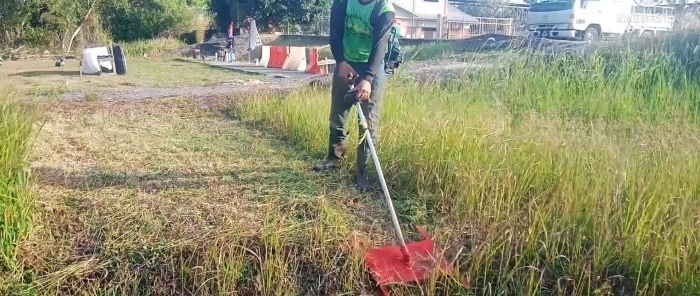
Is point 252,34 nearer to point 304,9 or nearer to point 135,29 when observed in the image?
point 304,9

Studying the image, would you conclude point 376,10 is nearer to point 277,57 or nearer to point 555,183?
point 555,183

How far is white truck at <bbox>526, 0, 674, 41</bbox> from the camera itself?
17641 millimetres

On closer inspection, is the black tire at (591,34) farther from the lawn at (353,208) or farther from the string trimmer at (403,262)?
the string trimmer at (403,262)

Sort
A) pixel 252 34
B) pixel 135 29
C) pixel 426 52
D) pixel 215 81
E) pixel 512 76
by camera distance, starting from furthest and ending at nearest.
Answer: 1. pixel 135 29
2. pixel 252 34
3. pixel 426 52
4. pixel 215 81
5. pixel 512 76

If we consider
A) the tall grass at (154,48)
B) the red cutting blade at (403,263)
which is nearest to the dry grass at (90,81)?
the red cutting blade at (403,263)

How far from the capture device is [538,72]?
6.36 m

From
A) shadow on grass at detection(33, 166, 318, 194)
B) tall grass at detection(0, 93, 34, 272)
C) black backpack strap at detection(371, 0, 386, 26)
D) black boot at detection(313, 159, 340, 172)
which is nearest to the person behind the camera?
tall grass at detection(0, 93, 34, 272)

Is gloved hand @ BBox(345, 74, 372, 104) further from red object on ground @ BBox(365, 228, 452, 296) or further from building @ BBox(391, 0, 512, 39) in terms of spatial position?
building @ BBox(391, 0, 512, 39)

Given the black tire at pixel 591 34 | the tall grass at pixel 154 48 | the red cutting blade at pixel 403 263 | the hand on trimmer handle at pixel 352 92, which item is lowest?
the red cutting blade at pixel 403 263

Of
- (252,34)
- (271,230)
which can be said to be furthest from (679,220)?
(252,34)

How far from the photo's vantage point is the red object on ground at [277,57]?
15398 mm

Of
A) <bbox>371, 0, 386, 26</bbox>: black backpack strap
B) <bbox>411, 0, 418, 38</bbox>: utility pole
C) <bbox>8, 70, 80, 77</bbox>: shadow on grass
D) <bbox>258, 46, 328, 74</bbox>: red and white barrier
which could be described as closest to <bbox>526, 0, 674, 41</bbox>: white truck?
<bbox>258, 46, 328, 74</bbox>: red and white barrier

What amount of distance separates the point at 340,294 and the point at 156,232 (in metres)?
1.06

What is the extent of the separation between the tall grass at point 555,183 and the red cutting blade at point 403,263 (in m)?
0.19
